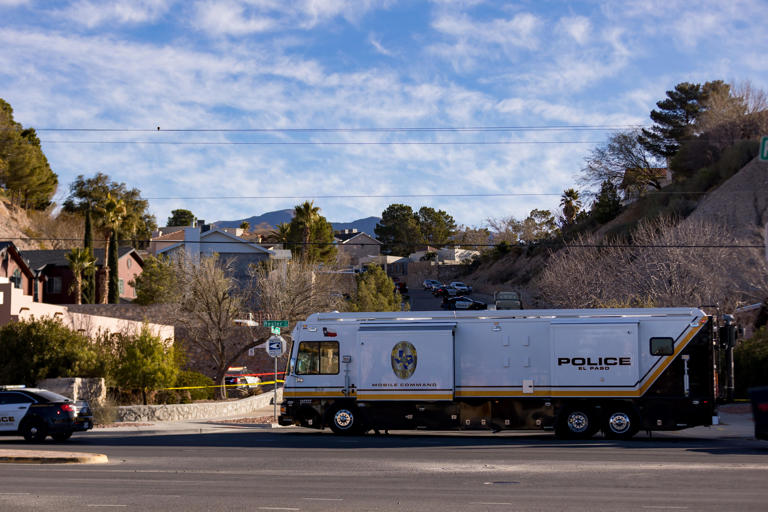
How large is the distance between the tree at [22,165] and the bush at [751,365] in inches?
2701

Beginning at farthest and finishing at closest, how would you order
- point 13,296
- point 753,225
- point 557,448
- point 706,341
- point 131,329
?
1. point 753,225
2. point 131,329
3. point 13,296
4. point 706,341
5. point 557,448

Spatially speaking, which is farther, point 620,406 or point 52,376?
point 52,376

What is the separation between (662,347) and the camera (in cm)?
2219

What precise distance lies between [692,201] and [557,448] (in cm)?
5186

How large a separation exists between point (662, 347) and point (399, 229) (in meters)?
105

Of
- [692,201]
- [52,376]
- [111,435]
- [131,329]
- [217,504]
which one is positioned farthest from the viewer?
[692,201]

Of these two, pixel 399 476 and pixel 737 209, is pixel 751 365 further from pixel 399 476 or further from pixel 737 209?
pixel 737 209

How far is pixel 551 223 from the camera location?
357ft

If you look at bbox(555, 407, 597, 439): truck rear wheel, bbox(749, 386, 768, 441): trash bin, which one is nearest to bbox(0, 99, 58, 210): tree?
bbox(555, 407, 597, 439): truck rear wheel

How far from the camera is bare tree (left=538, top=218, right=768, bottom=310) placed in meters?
42.2

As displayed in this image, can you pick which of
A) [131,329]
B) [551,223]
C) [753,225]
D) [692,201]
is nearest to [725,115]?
[692,201]

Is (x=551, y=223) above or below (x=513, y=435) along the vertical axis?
above

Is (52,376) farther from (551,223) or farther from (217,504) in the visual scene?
(551,223)

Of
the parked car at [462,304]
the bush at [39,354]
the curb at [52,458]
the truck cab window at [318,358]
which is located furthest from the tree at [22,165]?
the curb at [52,458]
